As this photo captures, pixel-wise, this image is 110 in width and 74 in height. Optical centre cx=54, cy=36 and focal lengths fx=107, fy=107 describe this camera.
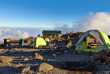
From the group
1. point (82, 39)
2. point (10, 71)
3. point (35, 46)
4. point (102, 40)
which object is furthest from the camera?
point (35, 46)

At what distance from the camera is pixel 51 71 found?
22.0 ft

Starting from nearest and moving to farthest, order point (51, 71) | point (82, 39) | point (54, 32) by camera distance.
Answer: point (51, 71) → point (82, 39) → point (54, 32)

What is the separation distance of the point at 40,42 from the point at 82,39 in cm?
1007

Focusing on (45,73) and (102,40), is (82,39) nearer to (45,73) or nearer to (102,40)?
(102,40)

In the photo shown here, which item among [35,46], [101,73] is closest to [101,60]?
[101,73]

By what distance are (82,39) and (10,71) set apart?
375 inches

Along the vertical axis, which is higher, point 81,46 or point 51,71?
point 81,46

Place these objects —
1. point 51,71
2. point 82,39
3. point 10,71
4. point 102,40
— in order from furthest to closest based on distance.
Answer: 1. point 82,39
2. point 102,40
3. point 10,71
4. point 51,71

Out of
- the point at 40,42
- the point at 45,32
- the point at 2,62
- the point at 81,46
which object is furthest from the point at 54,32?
the point at 2,62

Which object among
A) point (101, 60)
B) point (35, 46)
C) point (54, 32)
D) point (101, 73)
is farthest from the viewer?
point (54, 32)

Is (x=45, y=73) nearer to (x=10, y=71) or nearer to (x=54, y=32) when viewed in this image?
(x=10, y=71)

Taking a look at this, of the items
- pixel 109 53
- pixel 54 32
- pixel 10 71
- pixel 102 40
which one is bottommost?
pixel 10 71

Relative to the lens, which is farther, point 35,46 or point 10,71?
point 35,46

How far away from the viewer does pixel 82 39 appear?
45.3 ft
